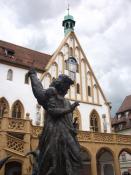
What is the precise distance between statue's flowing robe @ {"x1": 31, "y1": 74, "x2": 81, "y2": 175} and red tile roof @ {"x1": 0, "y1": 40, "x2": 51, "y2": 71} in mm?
18561

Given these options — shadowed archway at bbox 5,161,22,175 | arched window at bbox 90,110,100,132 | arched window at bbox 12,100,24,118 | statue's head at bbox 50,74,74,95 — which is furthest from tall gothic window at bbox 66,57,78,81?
statue's head at bbox 50,74,74,95

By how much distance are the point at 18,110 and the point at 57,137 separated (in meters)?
20.4

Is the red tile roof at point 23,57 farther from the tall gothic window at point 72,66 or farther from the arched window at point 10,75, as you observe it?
the tall gothic window at point 72,66

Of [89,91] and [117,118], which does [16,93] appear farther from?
[117,118]

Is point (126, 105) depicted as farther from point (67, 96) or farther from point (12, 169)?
point (12, 169)

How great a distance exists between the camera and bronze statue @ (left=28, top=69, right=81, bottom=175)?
16.4ft

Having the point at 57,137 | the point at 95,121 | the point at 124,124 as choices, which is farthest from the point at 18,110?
the point at 124,124


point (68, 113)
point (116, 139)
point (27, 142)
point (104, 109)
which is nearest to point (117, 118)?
point (104, 109)

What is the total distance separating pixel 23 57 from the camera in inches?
1161

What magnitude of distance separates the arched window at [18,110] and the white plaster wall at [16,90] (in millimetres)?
332

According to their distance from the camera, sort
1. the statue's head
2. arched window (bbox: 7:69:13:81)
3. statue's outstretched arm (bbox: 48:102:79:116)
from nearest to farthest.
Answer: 1. statue's outstretched arm (bbox: 48:102:79:116)
2. the statue's head
3. arched window (bbox: 7:69:13:81)

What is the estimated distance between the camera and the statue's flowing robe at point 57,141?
4.98 m

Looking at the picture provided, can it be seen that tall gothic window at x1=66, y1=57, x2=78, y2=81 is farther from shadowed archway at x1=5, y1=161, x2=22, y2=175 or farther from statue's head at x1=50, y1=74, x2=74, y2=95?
statue's head at x1=50, y1=74, x2=74, y2=95

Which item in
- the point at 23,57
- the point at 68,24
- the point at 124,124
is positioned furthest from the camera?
the point at 124,124
